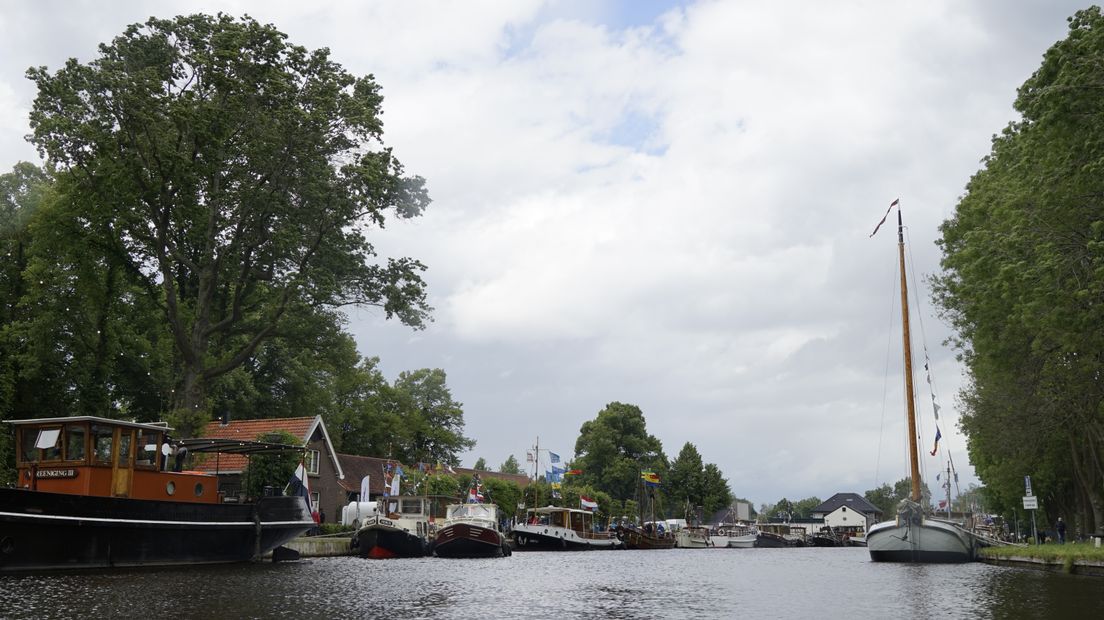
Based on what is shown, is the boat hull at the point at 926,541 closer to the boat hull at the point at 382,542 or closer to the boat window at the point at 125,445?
the boat hull at the point at 382,542

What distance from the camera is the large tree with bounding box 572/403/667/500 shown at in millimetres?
103500

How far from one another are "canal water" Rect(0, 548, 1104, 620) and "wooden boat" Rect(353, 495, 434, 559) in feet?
52.8

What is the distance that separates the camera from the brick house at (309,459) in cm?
4772

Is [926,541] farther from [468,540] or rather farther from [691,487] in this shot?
[691,487]

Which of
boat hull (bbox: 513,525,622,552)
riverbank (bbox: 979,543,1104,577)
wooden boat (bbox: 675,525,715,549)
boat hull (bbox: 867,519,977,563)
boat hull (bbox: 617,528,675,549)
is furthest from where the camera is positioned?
wooden boat (bbox: 675,525,715,549)

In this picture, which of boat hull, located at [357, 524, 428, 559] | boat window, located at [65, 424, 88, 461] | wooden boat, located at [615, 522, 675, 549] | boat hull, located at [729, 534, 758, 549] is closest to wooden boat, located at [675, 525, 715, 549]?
wooden boat, located at [615, 522, 675, 549]

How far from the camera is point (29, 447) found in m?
26.9

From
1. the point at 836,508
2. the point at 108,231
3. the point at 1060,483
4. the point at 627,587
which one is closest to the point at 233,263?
the point at 108,231

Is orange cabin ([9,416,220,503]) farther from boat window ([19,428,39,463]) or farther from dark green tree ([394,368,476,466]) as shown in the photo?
dark green tree ([394,368,476,466])

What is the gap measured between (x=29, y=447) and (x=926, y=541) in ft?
113

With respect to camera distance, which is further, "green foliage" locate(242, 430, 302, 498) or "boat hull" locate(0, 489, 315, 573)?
"green foliage" locate(242, 430, 302, 498)

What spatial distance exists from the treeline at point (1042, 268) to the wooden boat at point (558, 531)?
33963 mm

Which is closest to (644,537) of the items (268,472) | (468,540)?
(468,540)

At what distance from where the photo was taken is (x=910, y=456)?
46.3 metres
